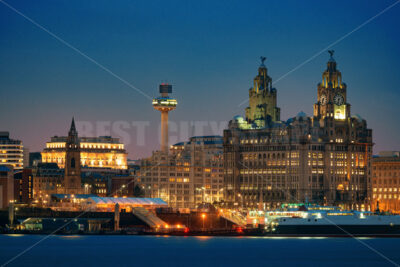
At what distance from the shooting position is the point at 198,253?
16688 centimetres

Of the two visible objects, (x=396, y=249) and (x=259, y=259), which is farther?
(x=396, y=249)

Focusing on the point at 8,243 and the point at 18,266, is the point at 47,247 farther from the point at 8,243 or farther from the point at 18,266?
the point at 18,266

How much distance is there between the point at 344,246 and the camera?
18862cm

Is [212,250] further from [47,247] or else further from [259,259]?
[47,247]

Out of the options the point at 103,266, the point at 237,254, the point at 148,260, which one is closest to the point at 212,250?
the point at 237,254

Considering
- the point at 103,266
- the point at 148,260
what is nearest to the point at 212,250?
the point at 148,260

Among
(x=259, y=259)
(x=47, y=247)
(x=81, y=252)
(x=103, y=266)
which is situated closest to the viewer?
(x=103, y=266)

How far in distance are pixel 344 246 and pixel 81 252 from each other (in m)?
50.5

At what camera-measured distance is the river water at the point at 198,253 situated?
153 m

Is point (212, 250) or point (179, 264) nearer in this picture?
point (179, 264)

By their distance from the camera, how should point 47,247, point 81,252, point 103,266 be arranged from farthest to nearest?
point 47,247 < point 81,252 < point 103,266

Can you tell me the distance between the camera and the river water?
15338 cm

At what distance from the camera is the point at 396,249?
178875mm

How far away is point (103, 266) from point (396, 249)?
191ft
